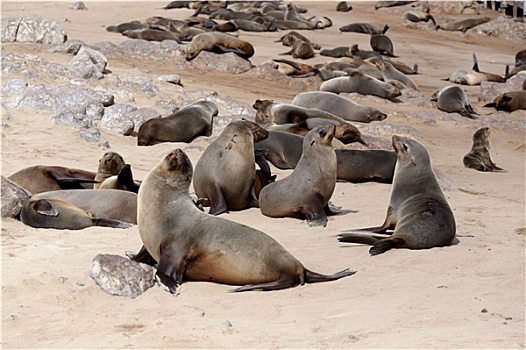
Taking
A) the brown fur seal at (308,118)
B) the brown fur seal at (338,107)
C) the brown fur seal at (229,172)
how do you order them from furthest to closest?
1. the brown fur seal at (338,107)
2. the brown fur seal at (308,118)
3. the brown fur seal at (229,172)

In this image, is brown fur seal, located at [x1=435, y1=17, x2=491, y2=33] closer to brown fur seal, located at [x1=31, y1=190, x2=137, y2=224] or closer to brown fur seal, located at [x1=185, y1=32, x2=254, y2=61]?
brown fur seal, located at [x1=185, y1=32, x2=254, y2=61]

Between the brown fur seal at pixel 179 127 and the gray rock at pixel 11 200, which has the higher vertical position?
the gray rock at pixel 11 200

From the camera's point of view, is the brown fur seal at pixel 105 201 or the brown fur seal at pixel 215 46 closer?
the brown fur seal at pixel 105 201

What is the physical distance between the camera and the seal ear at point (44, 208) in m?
5.92

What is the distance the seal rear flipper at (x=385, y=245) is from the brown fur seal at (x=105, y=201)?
1.76 meters

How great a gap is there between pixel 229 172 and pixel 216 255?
7.45ft

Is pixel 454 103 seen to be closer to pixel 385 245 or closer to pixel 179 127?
pixel 179 127

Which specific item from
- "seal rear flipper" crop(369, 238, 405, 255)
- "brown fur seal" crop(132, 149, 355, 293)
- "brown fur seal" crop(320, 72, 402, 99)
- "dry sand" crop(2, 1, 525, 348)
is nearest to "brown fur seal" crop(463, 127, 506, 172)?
"dry sand" crop(2, 1, 525, 348)

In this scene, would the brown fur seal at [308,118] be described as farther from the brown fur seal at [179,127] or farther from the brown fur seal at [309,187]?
the brown fur seal at [309,187]

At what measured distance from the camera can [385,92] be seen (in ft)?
44.0

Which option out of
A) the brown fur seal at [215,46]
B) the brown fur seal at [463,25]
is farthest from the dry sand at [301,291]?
the brown fur seal at [463,25]

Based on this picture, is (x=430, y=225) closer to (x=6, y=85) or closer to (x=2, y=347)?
(x=2, y=347)

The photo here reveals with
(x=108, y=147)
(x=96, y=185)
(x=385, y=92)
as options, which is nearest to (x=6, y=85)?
(x=108, y=147)

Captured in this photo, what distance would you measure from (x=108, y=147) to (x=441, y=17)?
1719cm
